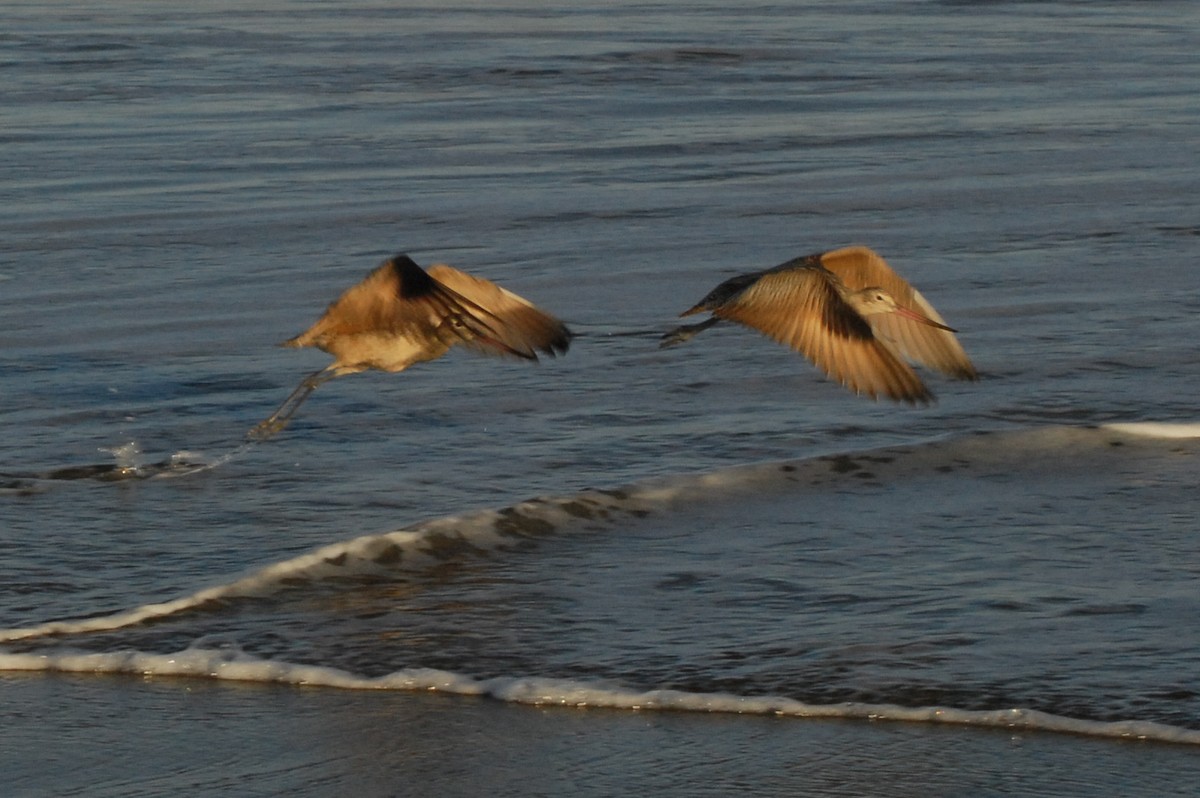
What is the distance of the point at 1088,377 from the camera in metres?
8.45

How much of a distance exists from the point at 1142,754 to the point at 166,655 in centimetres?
236

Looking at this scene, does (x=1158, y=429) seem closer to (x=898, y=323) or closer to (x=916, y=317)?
(x=898, y=323)

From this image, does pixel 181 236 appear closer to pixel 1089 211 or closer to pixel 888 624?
pixel 1089 211

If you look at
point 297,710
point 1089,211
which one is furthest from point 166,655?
point 1089,211

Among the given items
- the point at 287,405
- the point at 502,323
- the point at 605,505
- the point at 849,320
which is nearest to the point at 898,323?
the point at 849,320

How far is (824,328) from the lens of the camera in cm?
678

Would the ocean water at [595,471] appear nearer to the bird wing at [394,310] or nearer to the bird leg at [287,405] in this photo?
the bird leg at [287,405]

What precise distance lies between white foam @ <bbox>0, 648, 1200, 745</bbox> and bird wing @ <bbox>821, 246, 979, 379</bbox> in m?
2.42

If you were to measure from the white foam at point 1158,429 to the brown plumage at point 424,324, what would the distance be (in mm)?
2020

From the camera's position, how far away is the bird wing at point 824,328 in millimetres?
6691

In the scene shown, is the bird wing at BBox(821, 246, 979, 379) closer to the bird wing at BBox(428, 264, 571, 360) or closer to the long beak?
the long beak

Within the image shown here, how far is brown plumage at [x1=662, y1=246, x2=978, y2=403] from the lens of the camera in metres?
6.71

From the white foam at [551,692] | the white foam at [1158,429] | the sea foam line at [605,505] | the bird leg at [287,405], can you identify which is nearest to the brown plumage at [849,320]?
the sea foam line at [605,505]

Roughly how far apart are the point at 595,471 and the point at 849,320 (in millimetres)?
1064
